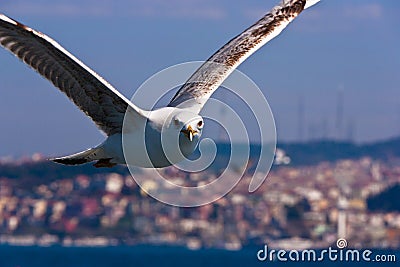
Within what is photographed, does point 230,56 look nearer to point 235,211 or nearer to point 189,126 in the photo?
point 189,126

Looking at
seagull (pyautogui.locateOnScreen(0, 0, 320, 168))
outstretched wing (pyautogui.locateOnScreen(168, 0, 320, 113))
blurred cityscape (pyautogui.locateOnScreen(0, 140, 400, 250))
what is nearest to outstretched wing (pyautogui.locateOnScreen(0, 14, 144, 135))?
seagull (pyautogui.locateOnScreen(0, 0, 320, 168))

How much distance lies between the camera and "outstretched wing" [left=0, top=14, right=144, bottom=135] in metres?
22.2

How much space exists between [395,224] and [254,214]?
1642 cm

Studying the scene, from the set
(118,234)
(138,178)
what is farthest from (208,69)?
(118,234)

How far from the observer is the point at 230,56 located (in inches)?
1070

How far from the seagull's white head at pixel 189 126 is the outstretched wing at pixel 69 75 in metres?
0.78

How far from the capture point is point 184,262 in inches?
6722

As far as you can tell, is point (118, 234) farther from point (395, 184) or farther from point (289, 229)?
point (395, 184)

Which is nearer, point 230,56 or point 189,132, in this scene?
point 189,132

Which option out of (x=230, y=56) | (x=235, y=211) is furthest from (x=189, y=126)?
(x=235, y=211)

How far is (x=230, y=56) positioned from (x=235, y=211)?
116 meters

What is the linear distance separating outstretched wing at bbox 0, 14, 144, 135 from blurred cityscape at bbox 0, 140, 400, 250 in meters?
101

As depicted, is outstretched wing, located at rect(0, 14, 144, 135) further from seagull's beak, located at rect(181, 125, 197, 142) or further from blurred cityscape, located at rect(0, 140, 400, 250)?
blurred cityscape, located at rect(0, 140, 400, 250)

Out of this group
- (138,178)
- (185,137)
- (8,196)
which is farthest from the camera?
(8,196)
